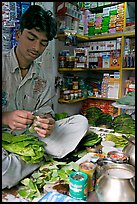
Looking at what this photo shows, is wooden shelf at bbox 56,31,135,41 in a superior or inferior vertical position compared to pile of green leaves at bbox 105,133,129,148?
superior

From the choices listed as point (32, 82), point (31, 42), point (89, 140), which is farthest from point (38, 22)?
point (89, 140)

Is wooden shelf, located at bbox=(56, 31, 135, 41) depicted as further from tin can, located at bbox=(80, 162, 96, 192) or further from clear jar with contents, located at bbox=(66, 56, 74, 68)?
tin can, located at bbox=(80, 162, 96, 192)

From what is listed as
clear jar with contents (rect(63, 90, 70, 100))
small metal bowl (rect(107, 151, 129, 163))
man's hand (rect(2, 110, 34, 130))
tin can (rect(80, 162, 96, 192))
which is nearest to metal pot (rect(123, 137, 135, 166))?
small metal bowl (rect(107, 151, 129, 163))

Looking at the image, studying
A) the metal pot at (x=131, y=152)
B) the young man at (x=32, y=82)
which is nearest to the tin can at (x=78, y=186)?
the metal pot at (x=131, y=152)

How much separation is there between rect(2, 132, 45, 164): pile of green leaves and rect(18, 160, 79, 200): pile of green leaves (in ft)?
0.21

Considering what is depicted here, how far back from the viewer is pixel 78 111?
104 inches

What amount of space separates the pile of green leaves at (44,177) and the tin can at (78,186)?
0.15 metres

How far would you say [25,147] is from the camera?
0.88 meters

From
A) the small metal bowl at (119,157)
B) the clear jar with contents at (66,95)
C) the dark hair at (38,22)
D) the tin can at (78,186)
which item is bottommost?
the tin can at (78,186)

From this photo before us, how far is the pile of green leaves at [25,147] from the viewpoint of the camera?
87cm

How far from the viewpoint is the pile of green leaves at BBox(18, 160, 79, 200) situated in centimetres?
75

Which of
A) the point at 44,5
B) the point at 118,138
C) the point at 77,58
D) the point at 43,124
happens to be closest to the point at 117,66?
the point at 77,58

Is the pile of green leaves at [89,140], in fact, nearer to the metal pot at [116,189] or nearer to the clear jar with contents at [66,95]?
the metal pot at [116,189]

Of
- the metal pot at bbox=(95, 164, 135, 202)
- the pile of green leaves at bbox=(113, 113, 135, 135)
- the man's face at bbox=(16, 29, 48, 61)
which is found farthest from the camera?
the pile of green leaves at bbox=(113, 113, 135, 135)
